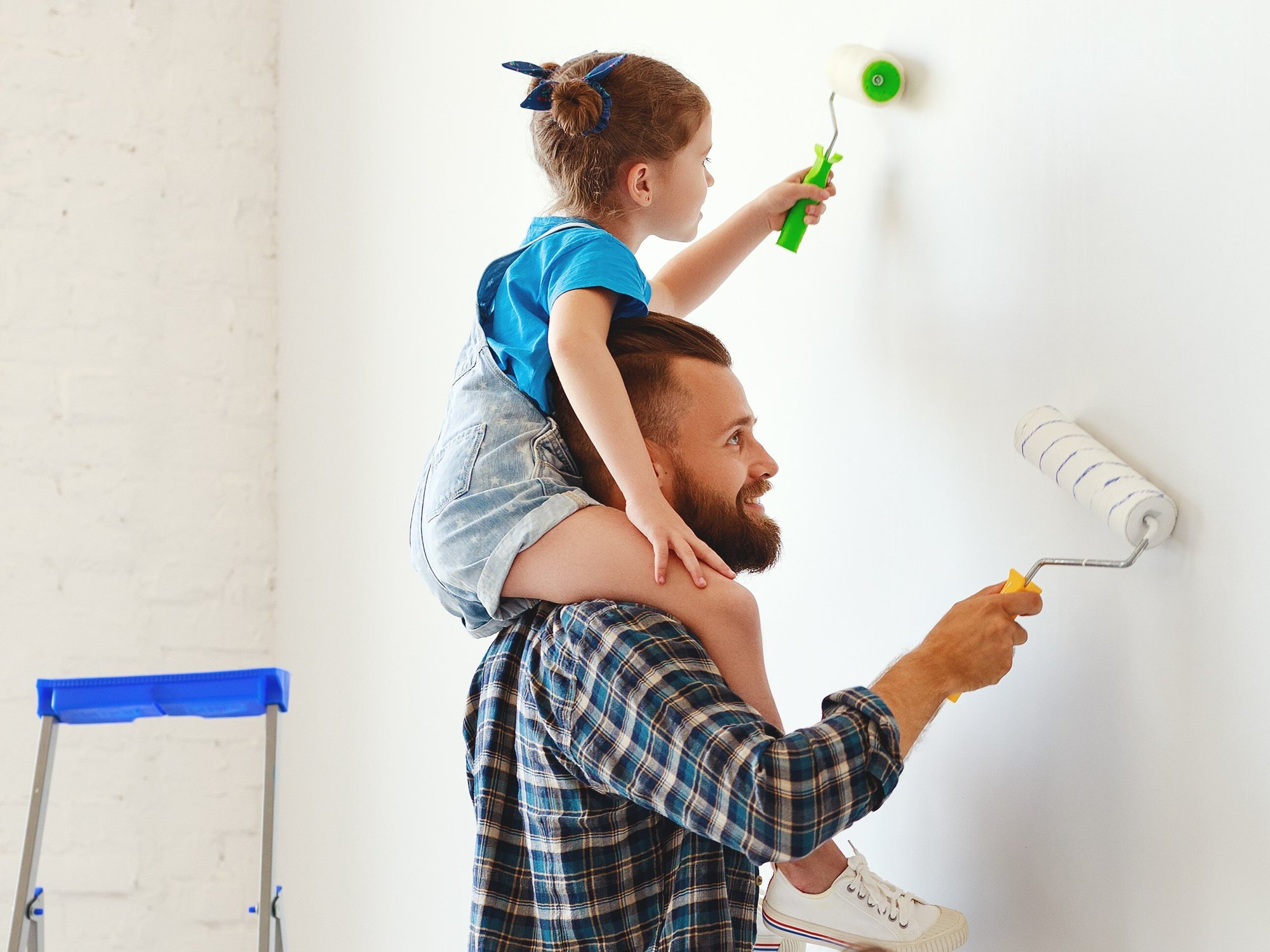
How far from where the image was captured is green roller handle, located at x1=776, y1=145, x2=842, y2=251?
1.35 m

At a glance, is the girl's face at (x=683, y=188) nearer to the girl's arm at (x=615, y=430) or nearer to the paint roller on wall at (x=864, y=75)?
the paint roller on wall at (x=864, y=75)

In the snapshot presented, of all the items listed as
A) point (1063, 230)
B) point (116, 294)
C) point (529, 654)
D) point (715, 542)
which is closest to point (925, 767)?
point (715, 542)

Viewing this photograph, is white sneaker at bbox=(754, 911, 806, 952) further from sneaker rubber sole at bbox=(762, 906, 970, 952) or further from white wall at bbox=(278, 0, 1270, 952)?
white wall at bbox=(278, 0, 1270, 952)

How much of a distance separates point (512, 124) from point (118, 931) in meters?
1.62

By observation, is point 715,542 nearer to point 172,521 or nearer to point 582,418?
point 582,418

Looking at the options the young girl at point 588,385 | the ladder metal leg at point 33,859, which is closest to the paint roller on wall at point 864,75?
the young girl at point 588,385

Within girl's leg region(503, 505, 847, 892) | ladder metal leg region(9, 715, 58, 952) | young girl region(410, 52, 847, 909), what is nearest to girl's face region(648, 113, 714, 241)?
young girl region(410, 52, 847, 909)

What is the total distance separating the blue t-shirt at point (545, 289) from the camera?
1.14 metres

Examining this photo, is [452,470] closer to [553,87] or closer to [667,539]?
[667,539]

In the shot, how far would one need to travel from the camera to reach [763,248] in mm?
1483

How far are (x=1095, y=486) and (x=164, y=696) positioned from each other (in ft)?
3.28

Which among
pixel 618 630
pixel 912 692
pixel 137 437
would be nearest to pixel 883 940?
pixel 912 692

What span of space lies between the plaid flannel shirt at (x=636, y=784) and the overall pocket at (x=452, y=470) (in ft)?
0.46

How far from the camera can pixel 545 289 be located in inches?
46.9
